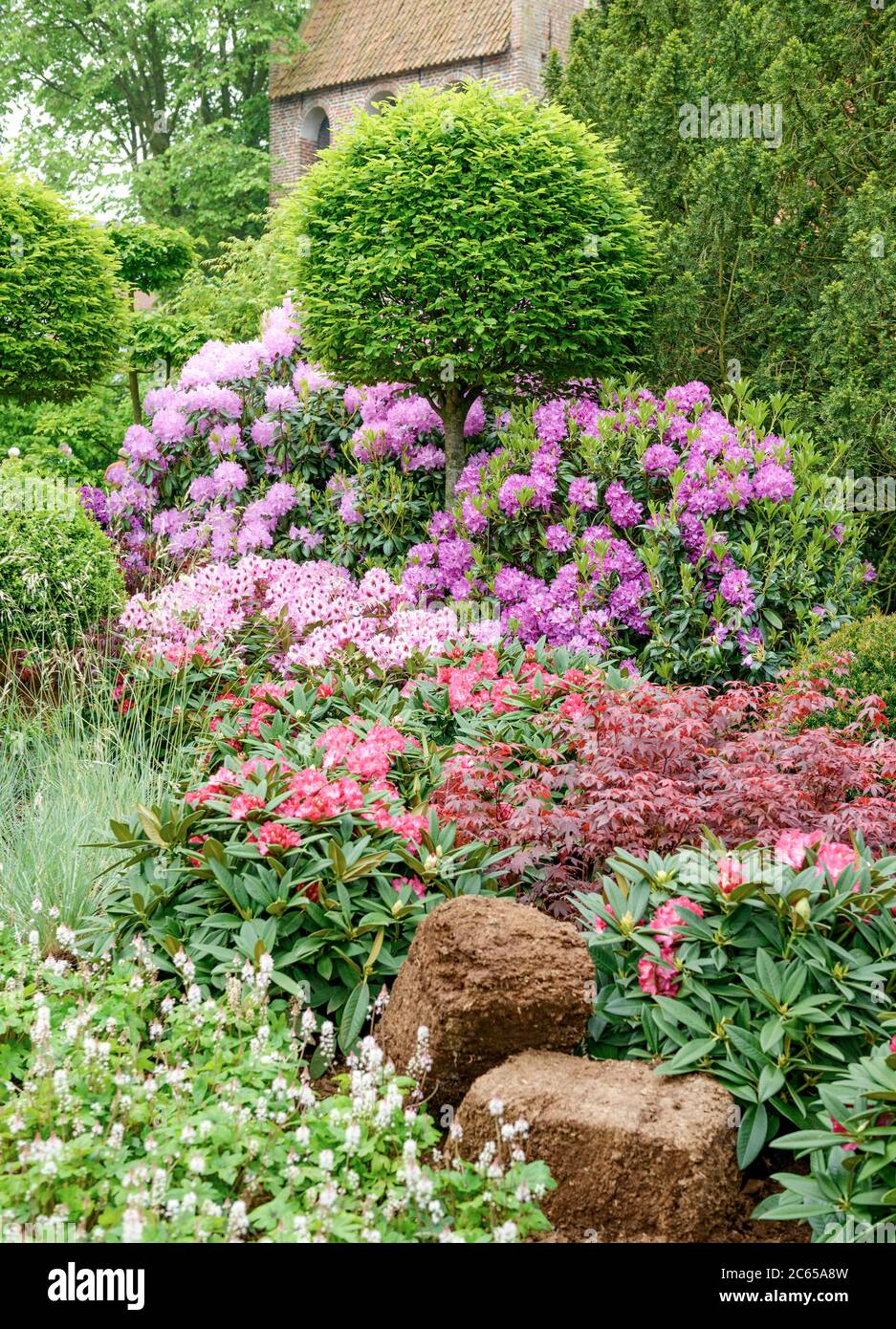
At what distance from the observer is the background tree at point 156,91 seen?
23.7m

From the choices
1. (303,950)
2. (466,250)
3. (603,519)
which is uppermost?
(466,250)

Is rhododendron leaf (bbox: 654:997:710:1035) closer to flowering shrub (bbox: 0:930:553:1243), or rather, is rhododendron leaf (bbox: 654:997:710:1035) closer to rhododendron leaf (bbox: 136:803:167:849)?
flowering shrub (bbox: 0:930:553:1243)

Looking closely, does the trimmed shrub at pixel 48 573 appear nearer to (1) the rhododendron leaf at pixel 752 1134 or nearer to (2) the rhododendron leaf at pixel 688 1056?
(2) the rhododendron leaf at pixel 688 1056

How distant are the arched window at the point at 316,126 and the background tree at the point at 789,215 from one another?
17.0 metres

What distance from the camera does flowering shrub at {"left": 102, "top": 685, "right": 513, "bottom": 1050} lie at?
127 inches

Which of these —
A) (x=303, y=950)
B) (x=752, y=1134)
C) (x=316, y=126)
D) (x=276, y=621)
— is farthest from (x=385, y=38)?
Answer: (x=752, y=1134)

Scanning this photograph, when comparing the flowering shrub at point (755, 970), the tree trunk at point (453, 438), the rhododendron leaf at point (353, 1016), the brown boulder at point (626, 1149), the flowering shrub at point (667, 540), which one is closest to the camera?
the brown boulder at point (626, 1149)

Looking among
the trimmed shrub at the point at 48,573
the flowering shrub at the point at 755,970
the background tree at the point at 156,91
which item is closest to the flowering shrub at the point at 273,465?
the trimmed shrub at the point at 48,573

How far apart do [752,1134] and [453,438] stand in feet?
18.2

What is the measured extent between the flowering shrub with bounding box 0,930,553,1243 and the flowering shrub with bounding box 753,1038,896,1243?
1.75ft

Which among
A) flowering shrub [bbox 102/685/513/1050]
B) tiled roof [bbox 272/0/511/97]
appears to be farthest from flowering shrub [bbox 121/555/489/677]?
tiled roof [bbox 272/0/511/97]

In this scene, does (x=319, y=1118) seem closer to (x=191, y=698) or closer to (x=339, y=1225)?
(x=339, y=1225)

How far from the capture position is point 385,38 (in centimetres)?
A: 2202

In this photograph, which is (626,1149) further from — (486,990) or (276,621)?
(276,621)
